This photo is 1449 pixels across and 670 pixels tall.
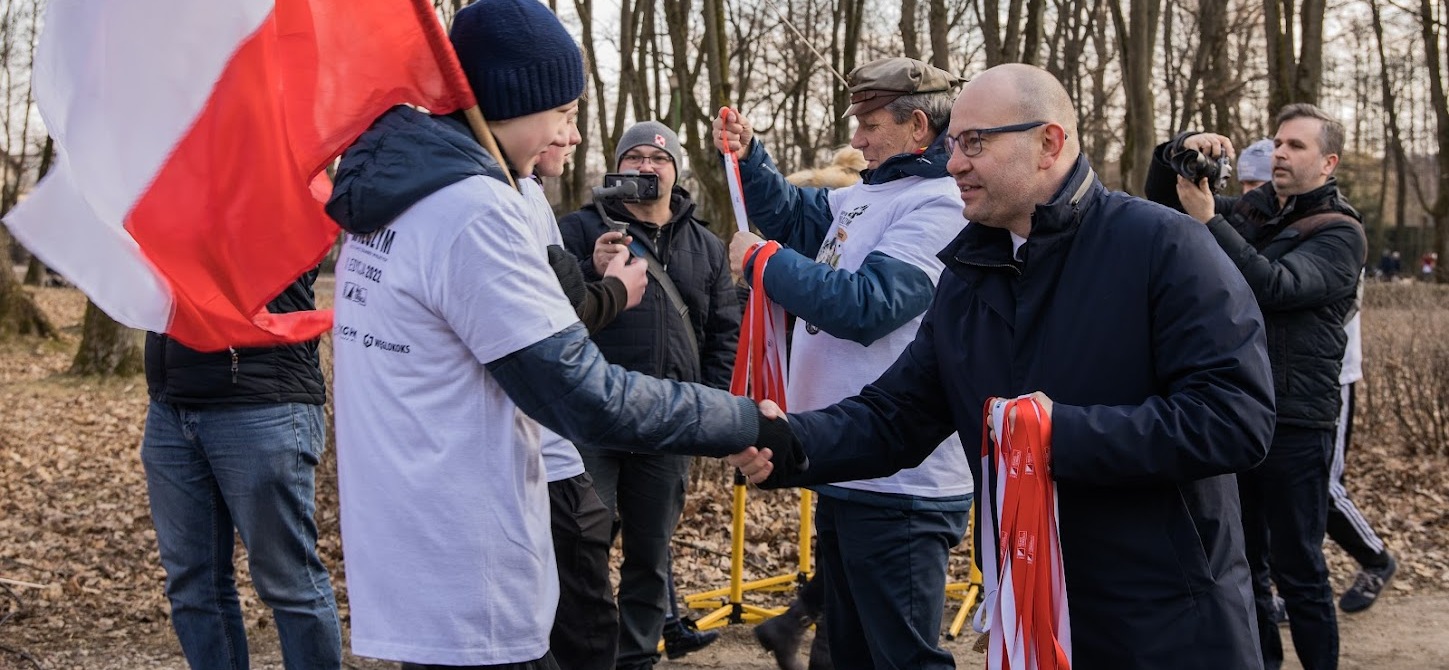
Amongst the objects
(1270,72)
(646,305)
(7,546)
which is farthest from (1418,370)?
(7,546)

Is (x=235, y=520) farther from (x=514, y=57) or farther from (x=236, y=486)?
(x=514, y=57)

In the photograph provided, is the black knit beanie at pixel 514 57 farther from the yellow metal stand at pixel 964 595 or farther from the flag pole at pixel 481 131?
the yellow metal stand at pixel 964 595

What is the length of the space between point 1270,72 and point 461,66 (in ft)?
42.8

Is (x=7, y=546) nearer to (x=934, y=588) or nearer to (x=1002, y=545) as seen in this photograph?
(x=934, y=588)

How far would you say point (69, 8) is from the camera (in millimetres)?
3332

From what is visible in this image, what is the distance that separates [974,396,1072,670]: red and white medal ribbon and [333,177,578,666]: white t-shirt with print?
0.92 metres

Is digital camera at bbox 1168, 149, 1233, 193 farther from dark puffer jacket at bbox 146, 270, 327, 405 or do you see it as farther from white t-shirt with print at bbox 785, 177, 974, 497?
dark puffer jacket at bbox 146, 270, 327, 405

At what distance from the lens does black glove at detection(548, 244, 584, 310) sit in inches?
122

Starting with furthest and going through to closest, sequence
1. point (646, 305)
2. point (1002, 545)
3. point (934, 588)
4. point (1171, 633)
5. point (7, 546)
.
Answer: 1. point (7, 546)
2. point (646, 305)
3. point (934, 588)
4. point (1002, 545)
5. point (1171, 633)

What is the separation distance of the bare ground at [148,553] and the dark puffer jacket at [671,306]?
1.42 m

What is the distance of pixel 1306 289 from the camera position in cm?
474

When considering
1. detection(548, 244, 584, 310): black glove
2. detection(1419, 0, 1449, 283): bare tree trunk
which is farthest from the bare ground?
detection(1419, 0, 1449, 283): bare tree trunk

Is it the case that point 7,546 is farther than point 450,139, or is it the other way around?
point 7,546

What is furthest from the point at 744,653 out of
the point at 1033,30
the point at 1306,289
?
the point at 1033,30
